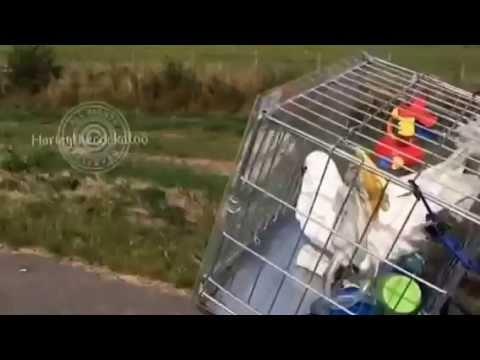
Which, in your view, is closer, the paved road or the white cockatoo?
the white cockatoo

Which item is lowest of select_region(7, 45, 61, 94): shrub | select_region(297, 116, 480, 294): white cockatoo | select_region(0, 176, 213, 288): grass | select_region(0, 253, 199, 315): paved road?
select_region(0, 253, 199, 315): paved road

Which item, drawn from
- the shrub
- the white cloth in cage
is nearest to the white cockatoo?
the white cloth in cage

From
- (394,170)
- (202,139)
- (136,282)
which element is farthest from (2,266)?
(394,170)

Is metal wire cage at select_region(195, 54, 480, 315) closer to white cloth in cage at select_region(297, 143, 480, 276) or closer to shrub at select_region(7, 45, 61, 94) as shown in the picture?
white cloth in cage at select_region(297, 143, 480, 276)

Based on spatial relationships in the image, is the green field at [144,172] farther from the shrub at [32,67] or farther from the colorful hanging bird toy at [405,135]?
the colorful hanging bird toy at [405,135]

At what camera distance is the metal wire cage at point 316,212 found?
65 cm

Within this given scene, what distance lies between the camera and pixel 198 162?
1045 millimetres

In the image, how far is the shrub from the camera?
39.4 inches

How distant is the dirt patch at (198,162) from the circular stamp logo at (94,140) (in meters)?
0.03

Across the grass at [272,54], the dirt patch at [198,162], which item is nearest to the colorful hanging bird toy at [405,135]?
the grass at [272,54]

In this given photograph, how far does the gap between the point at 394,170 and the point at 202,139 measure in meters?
0.41

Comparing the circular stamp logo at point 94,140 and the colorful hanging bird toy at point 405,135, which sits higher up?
the colorful hanging bird toy at point 405,135

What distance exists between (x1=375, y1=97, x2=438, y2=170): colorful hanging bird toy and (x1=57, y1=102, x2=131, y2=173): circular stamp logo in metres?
0.39
